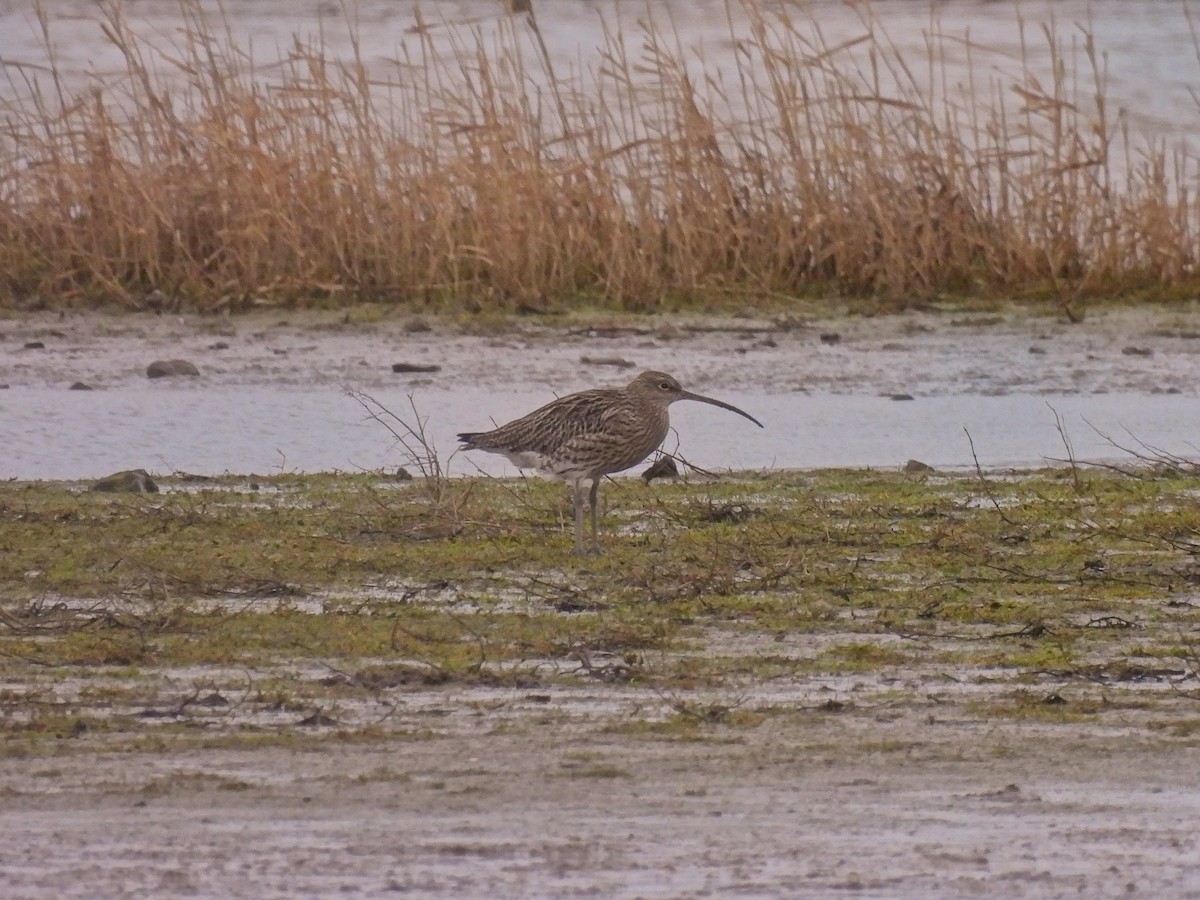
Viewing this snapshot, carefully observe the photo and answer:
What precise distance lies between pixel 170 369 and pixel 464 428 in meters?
1.94

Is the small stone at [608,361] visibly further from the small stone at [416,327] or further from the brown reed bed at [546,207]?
the brown reed bed at [546,207]

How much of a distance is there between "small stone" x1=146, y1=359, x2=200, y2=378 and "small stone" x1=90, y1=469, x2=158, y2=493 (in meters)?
3.01

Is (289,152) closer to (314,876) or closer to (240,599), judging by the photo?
(240,599)

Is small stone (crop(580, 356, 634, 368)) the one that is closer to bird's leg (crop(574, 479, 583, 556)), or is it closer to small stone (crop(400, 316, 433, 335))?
small stone (crop(400, 316, 433, 335))

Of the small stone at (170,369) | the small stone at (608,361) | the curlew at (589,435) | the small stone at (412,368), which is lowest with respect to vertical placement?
the small stone at (608,361)

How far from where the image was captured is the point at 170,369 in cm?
1182

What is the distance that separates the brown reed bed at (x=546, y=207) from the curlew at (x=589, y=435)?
5.07 m

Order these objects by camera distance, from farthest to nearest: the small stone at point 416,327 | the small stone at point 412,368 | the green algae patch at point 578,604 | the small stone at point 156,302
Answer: the small stone at point 156,302 < the small stone at point 416,327 < the small stone at point 412,368 < the green algae patch at point 578,604

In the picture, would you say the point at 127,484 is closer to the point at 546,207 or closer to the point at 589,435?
the point at 589,435

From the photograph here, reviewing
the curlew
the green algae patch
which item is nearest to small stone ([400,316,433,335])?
the green algae patch

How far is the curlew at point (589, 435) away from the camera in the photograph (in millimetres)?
8148

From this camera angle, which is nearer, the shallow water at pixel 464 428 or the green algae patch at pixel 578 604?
the green algae patch at pixel 578 604

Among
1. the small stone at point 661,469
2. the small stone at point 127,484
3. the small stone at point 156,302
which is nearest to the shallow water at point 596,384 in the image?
the small stone at point 156,302

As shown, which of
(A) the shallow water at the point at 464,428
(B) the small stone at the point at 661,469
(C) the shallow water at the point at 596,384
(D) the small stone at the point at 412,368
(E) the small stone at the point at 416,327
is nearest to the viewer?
(B) the small stone at the point at 661,469
